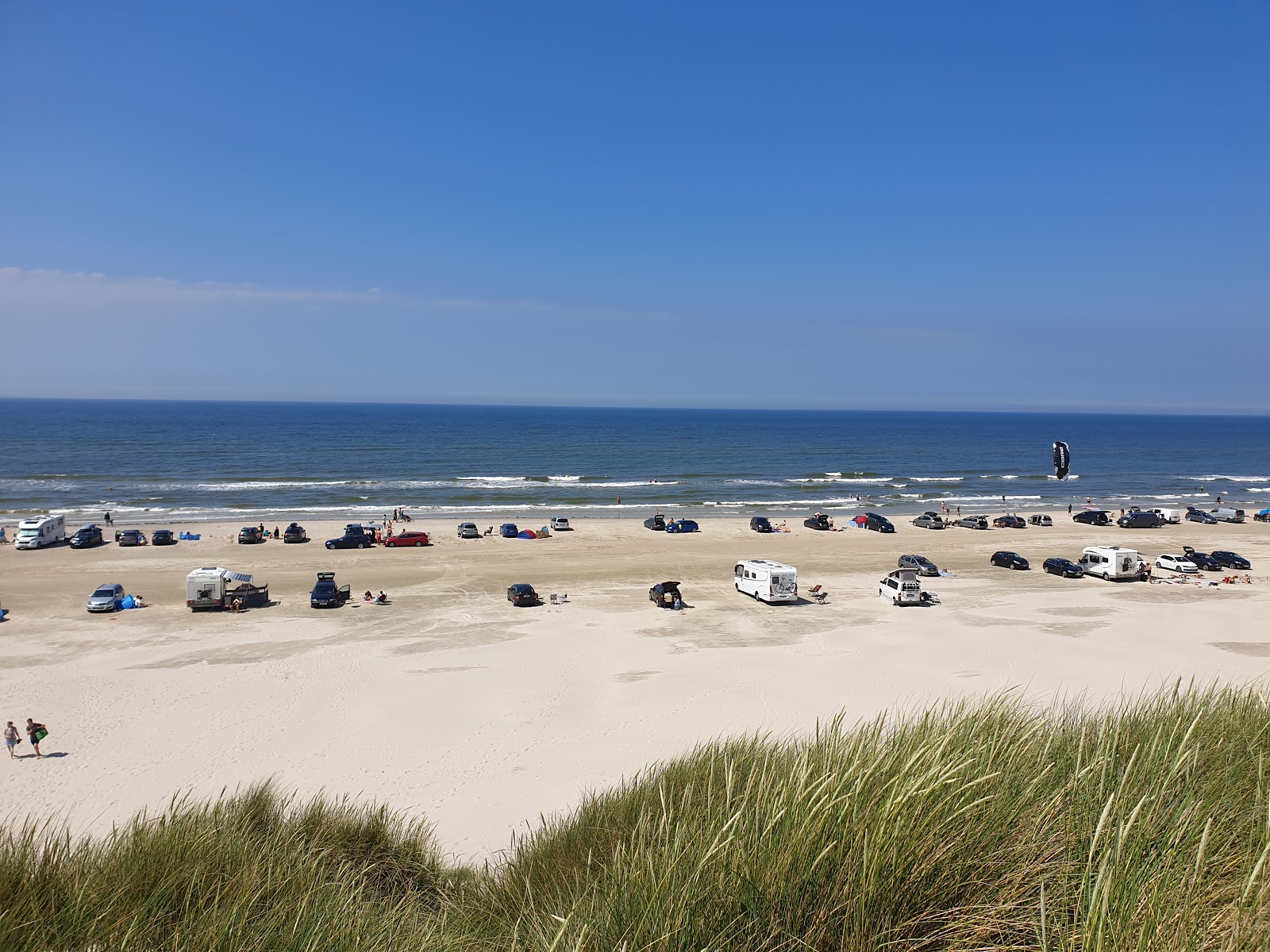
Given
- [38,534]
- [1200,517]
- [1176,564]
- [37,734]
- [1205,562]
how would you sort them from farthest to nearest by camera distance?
[1200,517]
[38,534]
[1205,562]
[1176,564]
[37,734]

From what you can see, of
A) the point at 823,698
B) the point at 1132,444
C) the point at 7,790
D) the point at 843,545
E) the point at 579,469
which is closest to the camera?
the point at 7,790

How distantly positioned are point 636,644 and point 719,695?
217 inches

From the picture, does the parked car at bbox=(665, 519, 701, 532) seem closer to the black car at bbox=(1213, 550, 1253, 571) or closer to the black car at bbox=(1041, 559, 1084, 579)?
the black car at bbox=(1041, 559, 1084, 579)

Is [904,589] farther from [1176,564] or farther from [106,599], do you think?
[106,599]

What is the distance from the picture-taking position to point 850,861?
3686mm

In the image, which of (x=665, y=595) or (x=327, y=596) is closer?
(x=327, y=596)

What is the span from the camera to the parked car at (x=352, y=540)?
4216cm

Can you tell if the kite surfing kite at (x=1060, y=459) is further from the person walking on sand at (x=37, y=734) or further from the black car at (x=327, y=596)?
the black car at (x=327, y=596)

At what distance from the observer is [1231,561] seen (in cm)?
3784

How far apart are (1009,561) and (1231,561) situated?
11.3 meters

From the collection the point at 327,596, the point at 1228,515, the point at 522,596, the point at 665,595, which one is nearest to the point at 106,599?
the point at 327,596

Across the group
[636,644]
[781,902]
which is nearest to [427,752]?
[636,644]

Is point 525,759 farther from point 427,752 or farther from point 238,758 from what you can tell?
point 238,758

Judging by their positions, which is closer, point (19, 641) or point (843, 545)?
point (19, 641)
